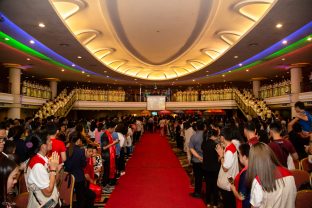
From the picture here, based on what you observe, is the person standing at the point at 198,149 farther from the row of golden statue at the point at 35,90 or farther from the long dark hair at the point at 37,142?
the row of golden statue at the point at 35,90

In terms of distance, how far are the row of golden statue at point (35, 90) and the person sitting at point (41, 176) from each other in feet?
46.7

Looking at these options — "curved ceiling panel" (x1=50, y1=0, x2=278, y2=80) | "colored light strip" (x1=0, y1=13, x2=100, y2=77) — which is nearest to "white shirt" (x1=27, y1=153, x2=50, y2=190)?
"curved ceiling panel" (x1=50, y1=0, x2=278, y2=80)

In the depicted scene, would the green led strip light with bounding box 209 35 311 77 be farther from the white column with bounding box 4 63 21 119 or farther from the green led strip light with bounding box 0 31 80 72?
the white column with bounding box 4 63 21 119

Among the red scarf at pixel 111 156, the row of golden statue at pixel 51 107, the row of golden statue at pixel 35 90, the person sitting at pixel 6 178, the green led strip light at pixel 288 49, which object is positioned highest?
the green led strip light at pixel 288 49

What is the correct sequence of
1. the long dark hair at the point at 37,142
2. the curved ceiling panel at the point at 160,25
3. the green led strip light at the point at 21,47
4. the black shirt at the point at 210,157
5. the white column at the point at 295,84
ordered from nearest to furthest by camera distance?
the long dark hair at the point at 37,142 < the black shirt at the point at 210,157 < the curved ceiling panel at the point at 160,25 < the green led strip light at the point at 21,47 < the white column at the point at 295,84

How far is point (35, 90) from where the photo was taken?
55.4ft

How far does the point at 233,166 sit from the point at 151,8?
21.1ft

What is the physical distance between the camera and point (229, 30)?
10461 mm

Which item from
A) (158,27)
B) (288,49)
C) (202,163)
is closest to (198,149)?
(202,163)

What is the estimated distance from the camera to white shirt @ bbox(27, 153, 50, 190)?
101 inches

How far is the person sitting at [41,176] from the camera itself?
2578 millimetres

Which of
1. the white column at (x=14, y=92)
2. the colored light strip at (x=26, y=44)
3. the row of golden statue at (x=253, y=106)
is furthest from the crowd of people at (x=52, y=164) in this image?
the row of golden statue at (x=253, y=106)

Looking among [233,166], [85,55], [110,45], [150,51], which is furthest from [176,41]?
[233,166]

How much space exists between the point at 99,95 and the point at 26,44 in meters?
12.7
